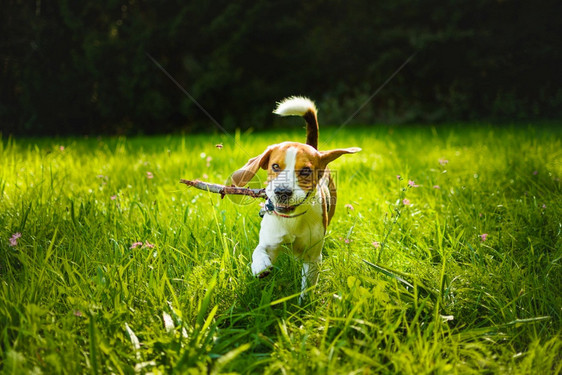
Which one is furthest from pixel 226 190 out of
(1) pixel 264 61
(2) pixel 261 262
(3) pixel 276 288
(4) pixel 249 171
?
(1) pixel 264 61

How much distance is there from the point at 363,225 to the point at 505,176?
1697 millimetres

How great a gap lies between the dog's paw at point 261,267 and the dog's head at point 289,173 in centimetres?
25

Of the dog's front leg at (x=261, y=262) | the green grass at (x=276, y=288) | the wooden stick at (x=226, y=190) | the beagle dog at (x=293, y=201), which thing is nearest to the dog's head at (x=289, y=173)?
the beagle dog at (x=293, y=201)

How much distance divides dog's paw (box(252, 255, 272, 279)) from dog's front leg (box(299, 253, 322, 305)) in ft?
0.57

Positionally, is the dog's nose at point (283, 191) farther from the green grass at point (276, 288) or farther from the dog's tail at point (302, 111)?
the dog's tail at point (302, 111)

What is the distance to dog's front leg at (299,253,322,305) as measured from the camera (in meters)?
2.18

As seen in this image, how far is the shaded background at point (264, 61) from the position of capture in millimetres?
9719

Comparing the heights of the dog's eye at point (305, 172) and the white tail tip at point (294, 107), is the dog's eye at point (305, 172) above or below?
below

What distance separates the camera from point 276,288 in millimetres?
2232

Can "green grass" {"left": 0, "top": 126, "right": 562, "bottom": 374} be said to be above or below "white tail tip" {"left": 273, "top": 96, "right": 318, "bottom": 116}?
below

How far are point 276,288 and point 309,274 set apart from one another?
0.17 meters

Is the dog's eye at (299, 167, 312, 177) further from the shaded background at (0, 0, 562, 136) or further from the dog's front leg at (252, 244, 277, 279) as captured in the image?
the shaded background at (0, 0, 562, 136)

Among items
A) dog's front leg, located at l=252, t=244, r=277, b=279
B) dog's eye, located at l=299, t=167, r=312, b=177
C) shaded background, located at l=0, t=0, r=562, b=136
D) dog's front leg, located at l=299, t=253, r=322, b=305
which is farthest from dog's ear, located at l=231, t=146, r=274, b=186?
shaded background, located at l=0, t=0, r=562, b=136

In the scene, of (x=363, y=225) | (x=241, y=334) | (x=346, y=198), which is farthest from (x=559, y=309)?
(x=346, y=198)
